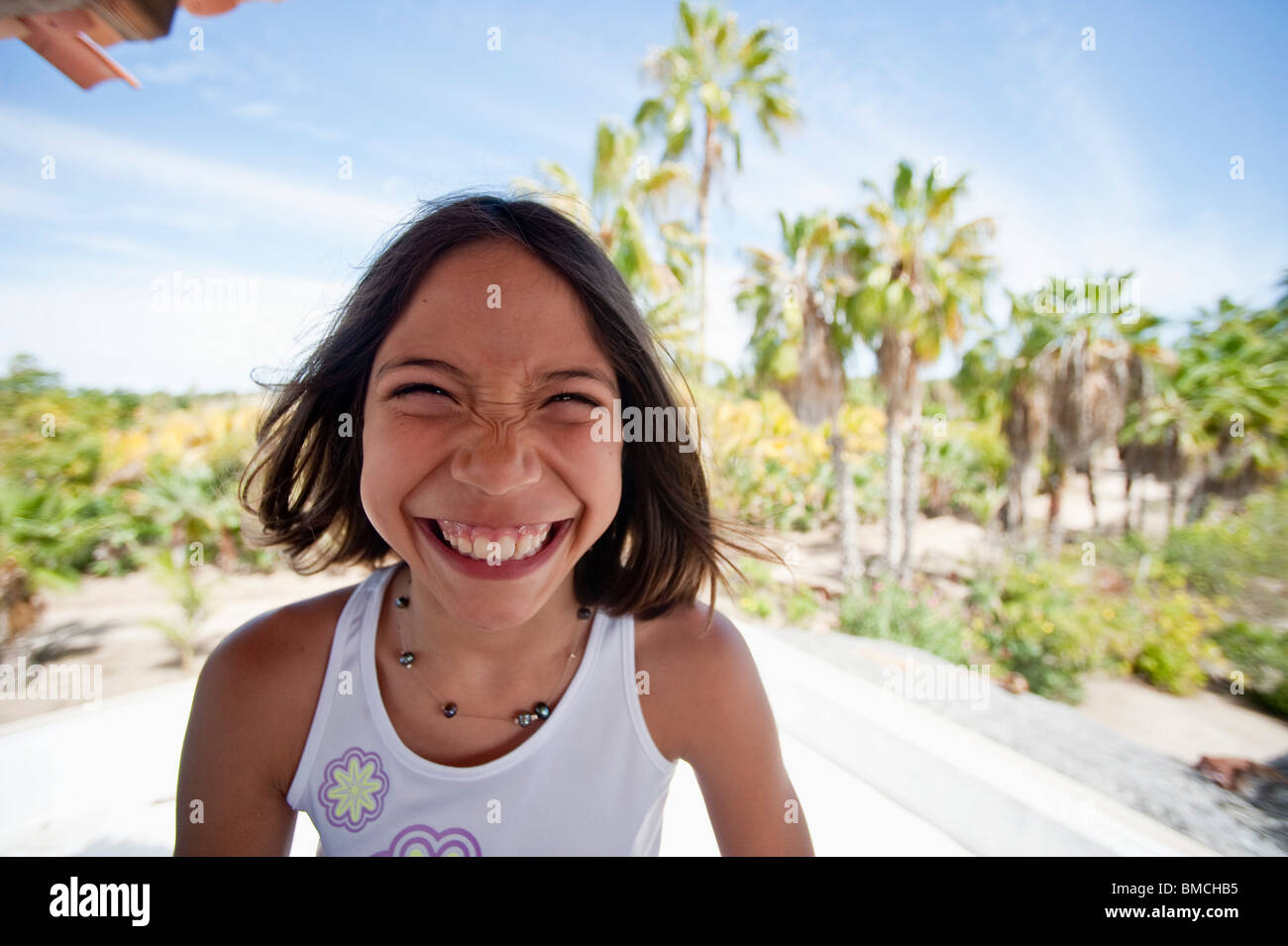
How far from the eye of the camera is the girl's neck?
86 centimetres

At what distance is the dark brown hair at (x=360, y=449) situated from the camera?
805 millimetres

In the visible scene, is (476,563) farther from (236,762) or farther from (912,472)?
(912,472)

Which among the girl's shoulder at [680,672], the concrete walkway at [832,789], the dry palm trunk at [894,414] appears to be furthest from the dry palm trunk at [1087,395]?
the girl's shoulder at [680,672]

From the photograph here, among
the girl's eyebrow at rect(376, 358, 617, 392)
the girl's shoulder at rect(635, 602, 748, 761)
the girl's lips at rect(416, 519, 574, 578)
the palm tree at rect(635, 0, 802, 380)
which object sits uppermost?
the palm tree at rect(635, 0, 802, 380)

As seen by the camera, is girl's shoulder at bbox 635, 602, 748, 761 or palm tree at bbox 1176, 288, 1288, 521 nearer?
girl's shoulder at bbox 635, 602, 748, 761

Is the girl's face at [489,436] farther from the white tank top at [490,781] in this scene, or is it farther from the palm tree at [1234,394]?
the palm tree at [1234,394]

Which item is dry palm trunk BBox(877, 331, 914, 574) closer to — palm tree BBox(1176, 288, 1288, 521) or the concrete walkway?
palm tree BBox(1176, 288, 1288, 521)

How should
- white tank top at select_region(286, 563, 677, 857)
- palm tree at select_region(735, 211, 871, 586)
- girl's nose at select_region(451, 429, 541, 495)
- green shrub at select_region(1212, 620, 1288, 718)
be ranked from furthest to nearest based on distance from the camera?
palm tree at select_region(735, 211, 871, 586) < green shrub at select_region(1212, 620, 1288, 718) < white tank top at select_region(286, 563, 677, 857) < girl's nose at select_region(451, 429, 541, 495)

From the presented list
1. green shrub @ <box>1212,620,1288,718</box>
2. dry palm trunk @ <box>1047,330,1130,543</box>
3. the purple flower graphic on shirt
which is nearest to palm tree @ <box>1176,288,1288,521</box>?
dry palm trunk @ <box>1047,330,1130,543</box>

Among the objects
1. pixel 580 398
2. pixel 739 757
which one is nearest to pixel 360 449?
pixel 580 398

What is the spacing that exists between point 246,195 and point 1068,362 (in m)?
11.2

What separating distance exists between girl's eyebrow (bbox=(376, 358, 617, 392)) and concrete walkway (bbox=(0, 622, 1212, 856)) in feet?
4.97
